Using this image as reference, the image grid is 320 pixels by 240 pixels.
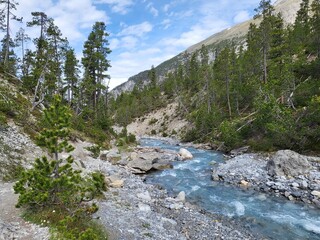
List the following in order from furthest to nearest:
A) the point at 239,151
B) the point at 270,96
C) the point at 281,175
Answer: the point at 239,151 < the point at 270,96 < the point at 281,175

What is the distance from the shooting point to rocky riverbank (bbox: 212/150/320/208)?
17.2 m

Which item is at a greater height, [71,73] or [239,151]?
[71,73]

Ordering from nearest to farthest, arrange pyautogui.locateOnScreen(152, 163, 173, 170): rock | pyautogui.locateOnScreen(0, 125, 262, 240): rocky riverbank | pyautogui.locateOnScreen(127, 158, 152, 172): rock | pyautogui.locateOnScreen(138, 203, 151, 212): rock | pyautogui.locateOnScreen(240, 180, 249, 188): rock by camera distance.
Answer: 1. pyautogui.locateOnScreen(0, 125, 262, 240): rocky riverbank
2. pyautogui.locateOnScreen(138, 203, 151, 212): rock
3. pyautogui.locateOnScreen(240, 180, 249, 188): rock
4. pyautogui.locateOnScreen(127, 158, 152, 172): rock
5. pyautogui.locateOnScreen(152, 163, 173, 170): rock

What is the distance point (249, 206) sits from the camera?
15.8 meters

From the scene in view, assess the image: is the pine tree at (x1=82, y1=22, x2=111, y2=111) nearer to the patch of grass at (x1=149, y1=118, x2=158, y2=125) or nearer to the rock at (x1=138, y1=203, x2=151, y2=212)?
the rock at (x1=138, y1=203, x2=151, y2=212)

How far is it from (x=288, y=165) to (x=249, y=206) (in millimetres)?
6663

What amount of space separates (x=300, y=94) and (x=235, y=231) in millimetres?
26969

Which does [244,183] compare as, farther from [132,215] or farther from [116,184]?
[132,215]

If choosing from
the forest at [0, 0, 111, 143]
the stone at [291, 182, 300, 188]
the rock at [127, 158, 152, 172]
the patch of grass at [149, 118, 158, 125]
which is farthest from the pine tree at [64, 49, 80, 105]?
the patch of grass at [149, 118, 158, 125]

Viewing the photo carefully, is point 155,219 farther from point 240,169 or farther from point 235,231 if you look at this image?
point 240,169

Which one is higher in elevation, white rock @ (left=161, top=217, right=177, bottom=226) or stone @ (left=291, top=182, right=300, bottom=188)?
white rock @ (left=161, top=217, right=177, bottom=226)

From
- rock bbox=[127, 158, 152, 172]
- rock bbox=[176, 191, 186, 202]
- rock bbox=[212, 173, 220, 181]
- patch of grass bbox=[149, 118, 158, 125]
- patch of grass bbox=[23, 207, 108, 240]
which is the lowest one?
rock bbox=[212, 173, 220, 181]


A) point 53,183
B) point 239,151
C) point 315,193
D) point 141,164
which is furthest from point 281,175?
point 53,183

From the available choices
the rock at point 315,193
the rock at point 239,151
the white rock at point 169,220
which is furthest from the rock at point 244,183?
the rock at point 239,151
